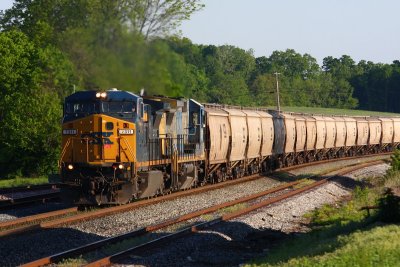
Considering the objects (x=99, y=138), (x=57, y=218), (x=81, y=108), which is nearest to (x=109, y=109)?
(x=81, y=108)

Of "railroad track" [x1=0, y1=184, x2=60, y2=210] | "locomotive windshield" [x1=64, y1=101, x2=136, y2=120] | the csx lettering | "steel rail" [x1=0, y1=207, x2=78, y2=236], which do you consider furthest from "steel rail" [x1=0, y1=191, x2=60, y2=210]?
"locomotive windshield" [x1=64, y1=101, x2=136, y2=120]

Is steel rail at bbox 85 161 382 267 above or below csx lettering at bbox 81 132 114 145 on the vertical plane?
below

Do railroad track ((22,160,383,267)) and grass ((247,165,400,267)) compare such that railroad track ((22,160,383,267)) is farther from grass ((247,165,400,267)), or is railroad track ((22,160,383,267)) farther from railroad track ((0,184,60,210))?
railroad track ((0,184,60,210))

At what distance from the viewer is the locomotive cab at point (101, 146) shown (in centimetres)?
1931

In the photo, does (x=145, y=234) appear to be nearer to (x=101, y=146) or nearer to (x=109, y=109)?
(x=101, y=146)

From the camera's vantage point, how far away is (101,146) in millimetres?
19500

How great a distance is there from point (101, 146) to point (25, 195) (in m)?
5.72

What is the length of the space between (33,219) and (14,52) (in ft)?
109

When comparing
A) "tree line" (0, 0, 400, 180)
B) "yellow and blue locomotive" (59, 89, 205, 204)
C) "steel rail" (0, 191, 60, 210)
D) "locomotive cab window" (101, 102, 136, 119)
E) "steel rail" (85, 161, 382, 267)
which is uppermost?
"tree line" (0, 0, 400, 180)

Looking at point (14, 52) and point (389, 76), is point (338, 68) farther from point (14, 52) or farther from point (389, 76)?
point (14, 52)

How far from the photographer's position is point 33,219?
16.8m

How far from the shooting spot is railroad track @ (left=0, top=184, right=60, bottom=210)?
68.3 ft

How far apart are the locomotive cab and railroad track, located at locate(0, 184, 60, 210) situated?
2364 mm

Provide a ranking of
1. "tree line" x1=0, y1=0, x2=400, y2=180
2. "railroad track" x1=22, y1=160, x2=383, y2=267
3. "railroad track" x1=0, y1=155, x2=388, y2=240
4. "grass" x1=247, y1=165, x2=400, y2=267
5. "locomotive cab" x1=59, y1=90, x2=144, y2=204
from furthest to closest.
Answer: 1. "tree line" x1=0, y1=0, x2=400, y2=180
2. "locomotive cab" x1=59, y1=90, x2=144, y2=204
3. "railroad track" x1=0, y1=155, x2=388, y2=240
4. "railroad track" x1=22, y1=160, x2=383, y2=267
5. "grass" x1=247, y1=165, x2=400, y2=267
